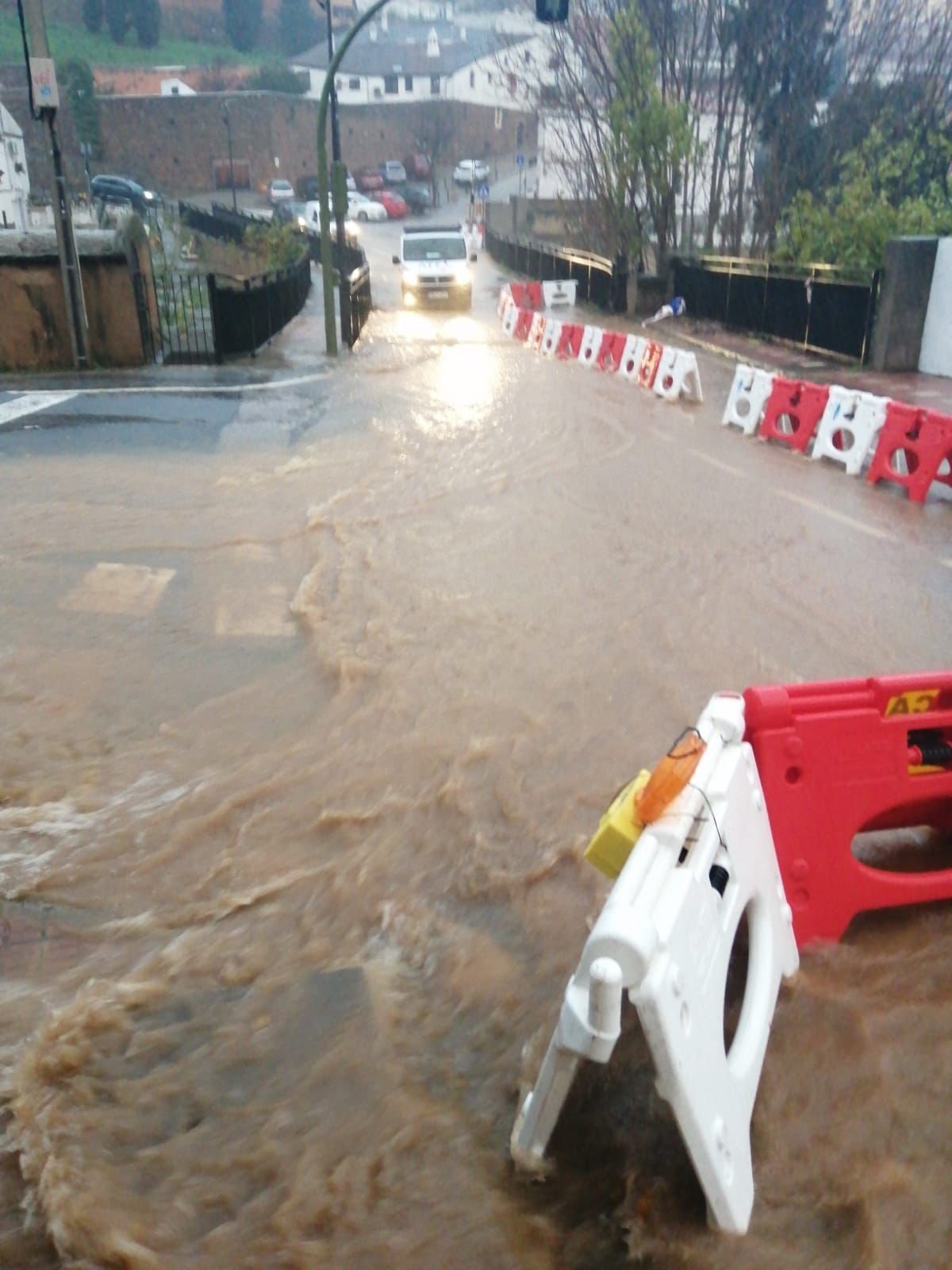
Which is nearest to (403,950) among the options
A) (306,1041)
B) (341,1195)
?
(306,1041)

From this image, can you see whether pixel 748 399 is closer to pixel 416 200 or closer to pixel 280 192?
pixel 280 192

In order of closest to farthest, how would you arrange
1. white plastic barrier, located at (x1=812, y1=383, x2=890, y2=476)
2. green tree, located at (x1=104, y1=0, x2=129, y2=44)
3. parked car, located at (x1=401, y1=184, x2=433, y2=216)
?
white plastic barrier, located at (x1=812, y1=383, x2=890, y2=476) < parked car, located at (x1=401, y1=184, x2=433, y2=216) < green tree, located at (x1=104, y1=0, x2=129, y2=44)

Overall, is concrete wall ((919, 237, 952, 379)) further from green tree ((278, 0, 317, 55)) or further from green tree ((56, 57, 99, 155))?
green tree ((278, 0, 317, 55))

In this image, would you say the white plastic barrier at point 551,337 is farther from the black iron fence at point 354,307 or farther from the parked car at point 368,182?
the parked car at point 368,182

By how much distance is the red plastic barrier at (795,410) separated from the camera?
11477mm

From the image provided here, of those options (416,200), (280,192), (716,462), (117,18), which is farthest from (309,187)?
(716,462)

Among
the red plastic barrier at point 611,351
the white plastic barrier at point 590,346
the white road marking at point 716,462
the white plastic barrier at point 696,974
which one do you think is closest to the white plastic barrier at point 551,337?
the white plastic barrier at point 590,346

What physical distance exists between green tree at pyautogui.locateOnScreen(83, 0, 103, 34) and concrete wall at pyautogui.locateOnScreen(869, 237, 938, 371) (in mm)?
95971

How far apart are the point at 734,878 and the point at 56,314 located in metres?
15.4

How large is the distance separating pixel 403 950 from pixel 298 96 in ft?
301

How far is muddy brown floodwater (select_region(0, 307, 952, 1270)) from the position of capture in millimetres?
2711

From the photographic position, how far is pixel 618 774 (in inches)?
194

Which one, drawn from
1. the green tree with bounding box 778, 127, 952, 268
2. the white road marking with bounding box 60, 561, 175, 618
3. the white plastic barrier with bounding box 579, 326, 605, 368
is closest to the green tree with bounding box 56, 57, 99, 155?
the green tree with bounding box 778, 127, 952, 268

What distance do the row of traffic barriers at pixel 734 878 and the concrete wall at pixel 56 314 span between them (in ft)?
48.8
